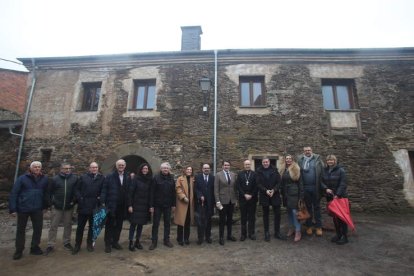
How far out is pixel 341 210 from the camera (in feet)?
16.2

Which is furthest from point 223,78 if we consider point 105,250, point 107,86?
point 105,250

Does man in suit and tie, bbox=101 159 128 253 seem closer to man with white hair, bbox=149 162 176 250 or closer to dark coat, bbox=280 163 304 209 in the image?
man with white hair, bbox=149 162 176 250

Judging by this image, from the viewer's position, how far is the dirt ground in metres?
3.93

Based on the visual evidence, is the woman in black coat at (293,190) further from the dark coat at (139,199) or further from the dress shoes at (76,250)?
the dress shoes at (76,250)

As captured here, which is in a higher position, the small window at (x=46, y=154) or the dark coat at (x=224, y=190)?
the small window at (x=46, y=154)

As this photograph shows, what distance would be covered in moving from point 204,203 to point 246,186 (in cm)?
88

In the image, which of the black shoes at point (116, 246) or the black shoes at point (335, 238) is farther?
the black shoes at point (335, 238)

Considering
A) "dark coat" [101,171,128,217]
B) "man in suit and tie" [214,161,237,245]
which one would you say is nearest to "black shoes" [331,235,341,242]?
"man in suit and tie" [214,161,237,245]

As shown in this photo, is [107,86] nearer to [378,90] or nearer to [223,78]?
[223,78]

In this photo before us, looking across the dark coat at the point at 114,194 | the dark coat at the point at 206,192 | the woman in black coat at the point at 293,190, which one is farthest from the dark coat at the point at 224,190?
the dark coat at the point at 114,194

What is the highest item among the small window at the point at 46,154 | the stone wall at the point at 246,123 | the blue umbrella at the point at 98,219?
the stone wall at the point at 246,123

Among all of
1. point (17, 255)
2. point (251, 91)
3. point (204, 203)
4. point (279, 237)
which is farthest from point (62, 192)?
point (251, 91)

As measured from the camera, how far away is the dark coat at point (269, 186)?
17.4ft

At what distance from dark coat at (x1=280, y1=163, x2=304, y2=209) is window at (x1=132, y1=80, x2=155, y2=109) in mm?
5879
